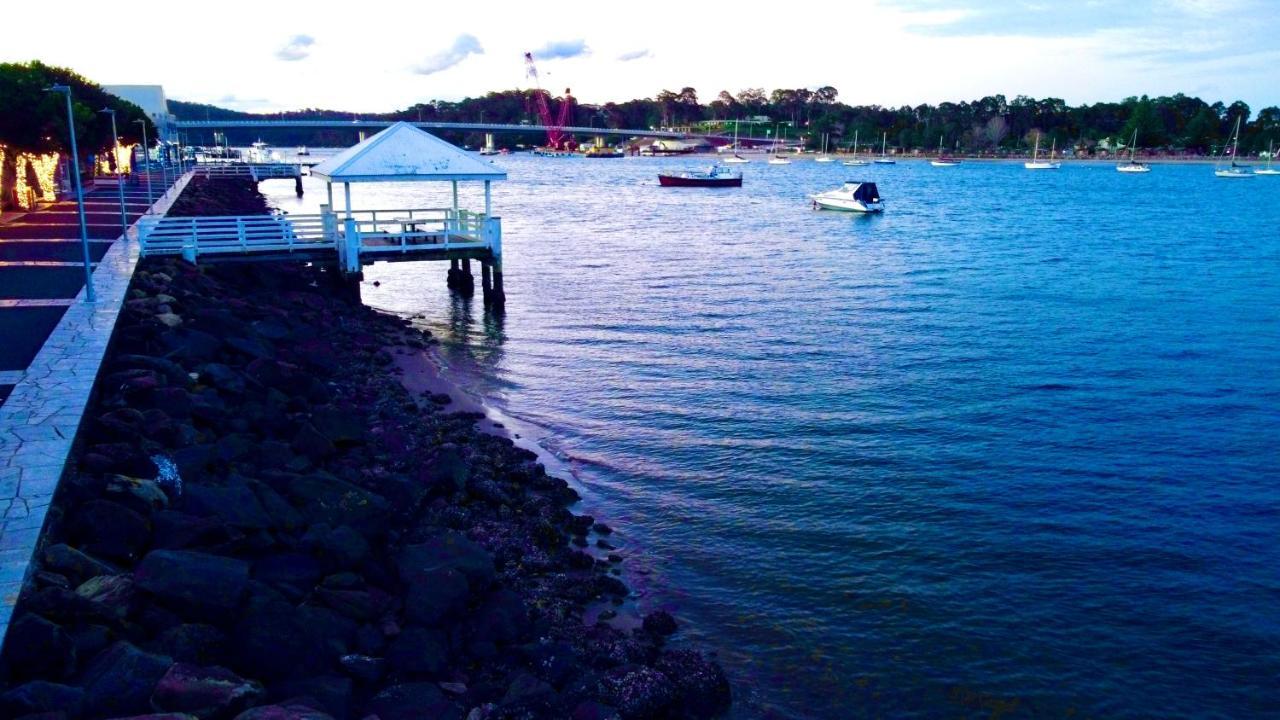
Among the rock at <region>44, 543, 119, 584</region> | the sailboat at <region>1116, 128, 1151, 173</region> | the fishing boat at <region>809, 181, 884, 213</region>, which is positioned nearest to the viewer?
the rock at <region>44, 543, 119, 584</region>

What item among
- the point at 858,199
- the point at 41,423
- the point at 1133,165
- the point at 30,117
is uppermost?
the point at 30,117

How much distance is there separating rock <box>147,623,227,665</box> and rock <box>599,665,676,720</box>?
2.99 m

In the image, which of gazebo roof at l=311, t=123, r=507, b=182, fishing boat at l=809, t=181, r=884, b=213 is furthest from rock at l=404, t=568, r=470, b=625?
fishing boat at l=809, t=181, r=884, b=213

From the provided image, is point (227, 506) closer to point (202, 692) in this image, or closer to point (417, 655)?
point (417, 655)

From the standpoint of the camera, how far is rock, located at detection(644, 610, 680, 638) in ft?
32.2

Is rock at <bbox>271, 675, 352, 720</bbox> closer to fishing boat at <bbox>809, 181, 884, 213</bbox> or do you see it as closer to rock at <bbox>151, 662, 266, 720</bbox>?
rock at <bbox>151, 662, 266, 720</bbox>

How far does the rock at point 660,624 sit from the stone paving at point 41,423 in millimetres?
5451

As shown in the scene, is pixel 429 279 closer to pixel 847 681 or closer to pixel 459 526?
pixel 459 526

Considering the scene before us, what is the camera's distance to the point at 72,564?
24.4 feet

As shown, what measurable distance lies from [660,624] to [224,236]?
61.2 ft

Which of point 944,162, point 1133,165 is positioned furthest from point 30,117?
point 944,162

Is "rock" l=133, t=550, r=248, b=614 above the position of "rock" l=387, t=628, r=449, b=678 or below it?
above

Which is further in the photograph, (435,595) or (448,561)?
(448,561)

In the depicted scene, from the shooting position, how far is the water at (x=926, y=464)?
972 cm
